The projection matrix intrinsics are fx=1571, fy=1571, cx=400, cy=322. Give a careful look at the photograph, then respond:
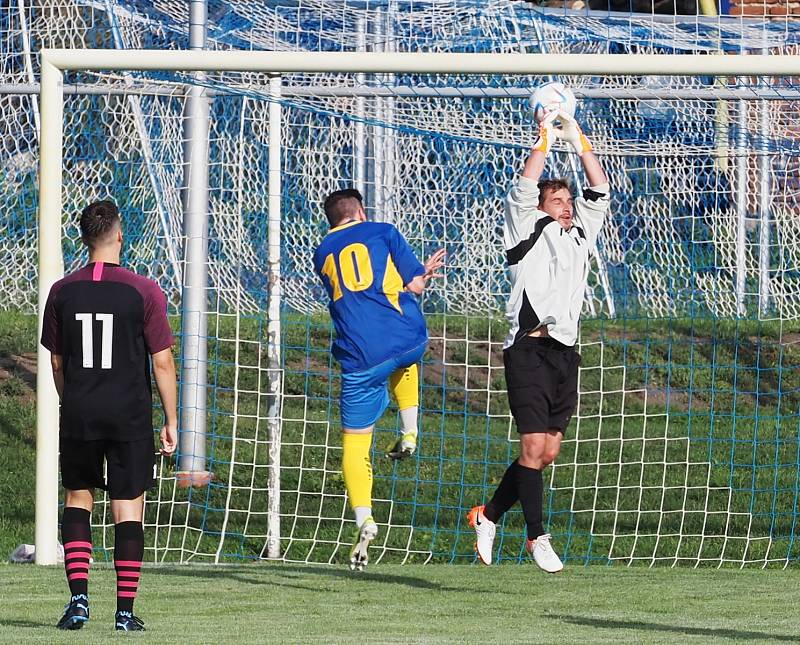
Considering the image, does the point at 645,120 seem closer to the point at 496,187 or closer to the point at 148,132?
the point at 496,187

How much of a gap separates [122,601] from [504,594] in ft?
6.97

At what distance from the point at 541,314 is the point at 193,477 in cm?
323

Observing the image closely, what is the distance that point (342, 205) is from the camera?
771 centimetres

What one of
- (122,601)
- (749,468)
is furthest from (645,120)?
(122,601)

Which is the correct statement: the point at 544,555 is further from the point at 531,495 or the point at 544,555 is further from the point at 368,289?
the point at 368,289

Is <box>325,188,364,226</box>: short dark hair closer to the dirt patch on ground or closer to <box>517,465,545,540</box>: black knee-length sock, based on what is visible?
<box>517,465,545,540</box>: black knee-length sock

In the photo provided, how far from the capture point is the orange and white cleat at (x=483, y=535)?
7.46 meters

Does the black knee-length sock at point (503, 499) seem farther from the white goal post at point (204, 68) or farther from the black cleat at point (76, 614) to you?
the black cleat at point (76, 614)

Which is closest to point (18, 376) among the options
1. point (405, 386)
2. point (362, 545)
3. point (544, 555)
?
point (405, 386)

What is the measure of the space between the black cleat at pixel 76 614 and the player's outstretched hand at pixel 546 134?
2868 mm

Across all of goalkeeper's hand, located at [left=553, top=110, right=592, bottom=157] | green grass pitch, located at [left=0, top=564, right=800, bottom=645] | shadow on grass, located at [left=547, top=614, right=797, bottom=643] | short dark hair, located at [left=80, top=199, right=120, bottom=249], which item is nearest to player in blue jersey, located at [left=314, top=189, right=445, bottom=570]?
green grass pitch, located at [left=0, top=564, right=800, bottom=645]

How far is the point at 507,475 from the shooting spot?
7.57 m

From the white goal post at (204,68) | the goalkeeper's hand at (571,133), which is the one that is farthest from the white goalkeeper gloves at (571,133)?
the white goal post at (204,68)

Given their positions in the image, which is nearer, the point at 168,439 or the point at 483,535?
the point at 168,439
